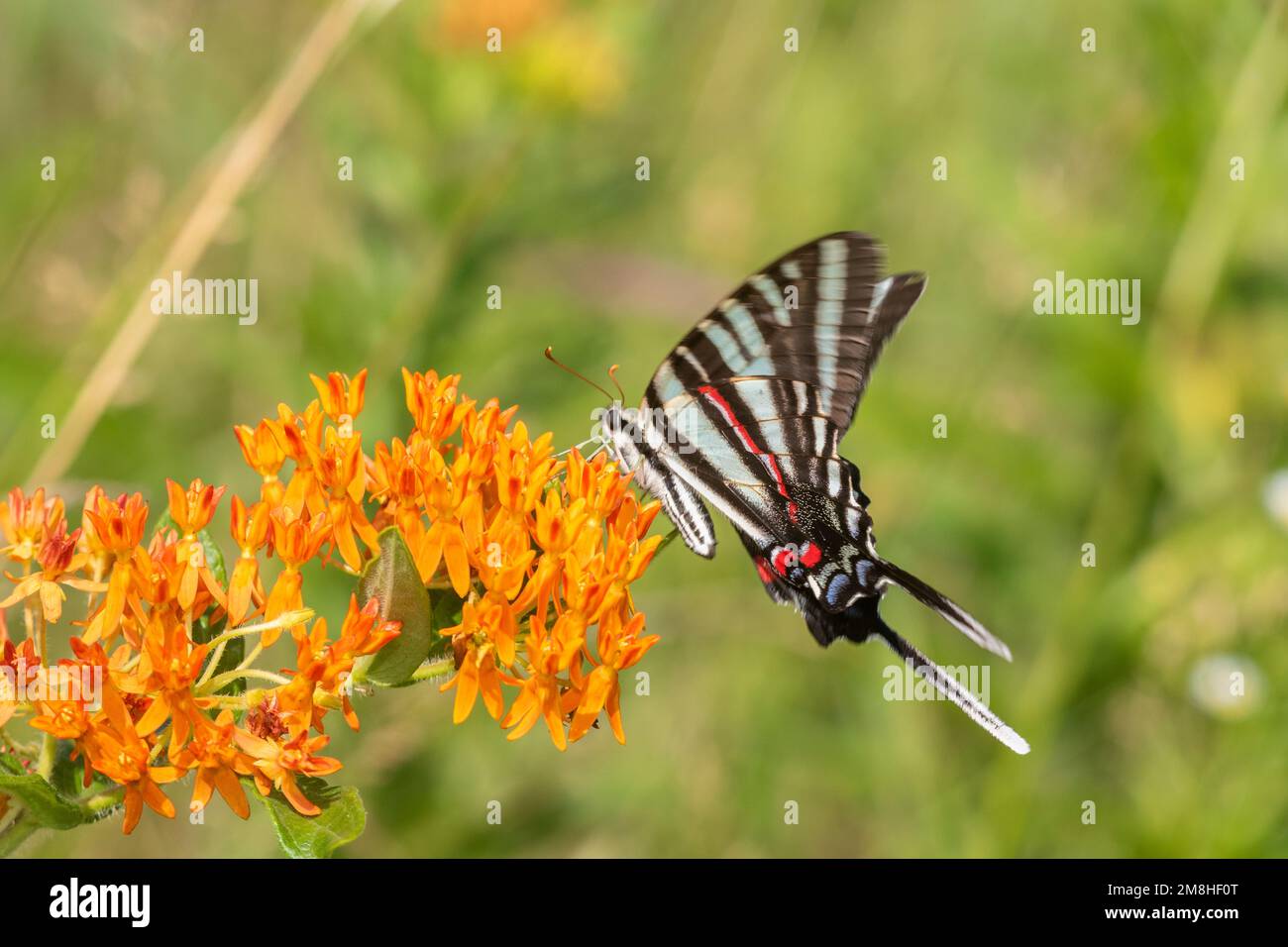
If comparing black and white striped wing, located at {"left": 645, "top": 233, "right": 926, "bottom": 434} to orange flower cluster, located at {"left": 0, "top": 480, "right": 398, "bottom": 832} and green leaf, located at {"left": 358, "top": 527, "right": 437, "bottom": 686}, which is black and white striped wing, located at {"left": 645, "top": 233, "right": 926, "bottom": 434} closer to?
green leaf, located at {"left": 358, "top": 527, "right": 437, "bottom": 686}

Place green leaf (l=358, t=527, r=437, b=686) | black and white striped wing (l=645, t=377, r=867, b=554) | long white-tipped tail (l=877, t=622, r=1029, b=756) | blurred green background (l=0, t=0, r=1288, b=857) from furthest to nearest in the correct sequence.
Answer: blurred green background (l=0, t=0, r=1288, b=857)
black and white striped wing (l=645, t=377, r=867, b=554)
long white-tipped tail (l=877, t=622, r=1029, b=756)
green leaf (l=358, t=527, r=437, b=686)

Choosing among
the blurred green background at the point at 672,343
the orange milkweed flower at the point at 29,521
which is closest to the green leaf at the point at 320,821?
the orange milkweed flower at the point at 29,521

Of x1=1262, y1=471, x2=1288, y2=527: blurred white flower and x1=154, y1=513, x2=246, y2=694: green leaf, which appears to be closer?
x1=154, y1=513, x2=246, y2=694: green leaf

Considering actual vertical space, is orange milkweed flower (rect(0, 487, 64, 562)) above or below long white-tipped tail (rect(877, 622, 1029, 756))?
above

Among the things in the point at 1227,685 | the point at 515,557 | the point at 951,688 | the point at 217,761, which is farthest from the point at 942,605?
the point at 1227,685

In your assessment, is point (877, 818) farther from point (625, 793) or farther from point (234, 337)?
point (234, 337)

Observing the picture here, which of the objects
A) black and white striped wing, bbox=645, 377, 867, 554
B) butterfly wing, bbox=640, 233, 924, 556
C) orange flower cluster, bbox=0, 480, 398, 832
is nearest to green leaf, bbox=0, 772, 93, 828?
orange flower cluster, bbox=0, 480, 398, 832

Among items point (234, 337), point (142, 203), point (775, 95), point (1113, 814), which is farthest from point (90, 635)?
point (775, 95)
